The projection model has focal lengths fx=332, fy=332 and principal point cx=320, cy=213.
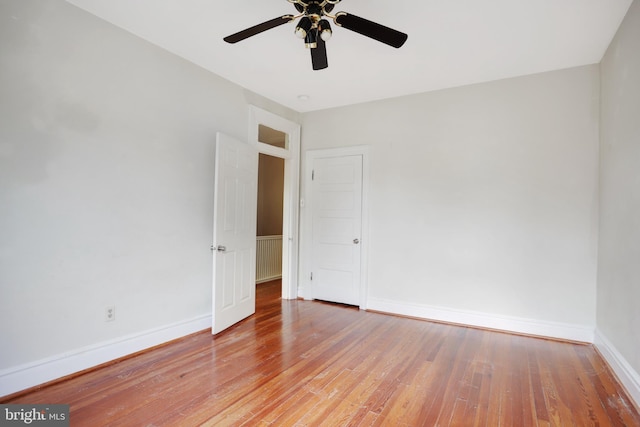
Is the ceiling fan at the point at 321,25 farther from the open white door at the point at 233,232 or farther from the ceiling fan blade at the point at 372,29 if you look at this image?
the open white door at the point at 233,232

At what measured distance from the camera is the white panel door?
4.45 meters

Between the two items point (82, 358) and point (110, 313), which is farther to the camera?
point (110, 313)

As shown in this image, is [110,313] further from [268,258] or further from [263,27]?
[268,258]

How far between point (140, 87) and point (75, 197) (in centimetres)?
110

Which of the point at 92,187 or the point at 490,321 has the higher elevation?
the point at 92,187

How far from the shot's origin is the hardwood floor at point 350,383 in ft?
6.54

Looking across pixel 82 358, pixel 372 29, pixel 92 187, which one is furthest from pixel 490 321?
pixel 92 187

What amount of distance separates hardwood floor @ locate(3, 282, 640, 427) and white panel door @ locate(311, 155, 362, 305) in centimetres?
113

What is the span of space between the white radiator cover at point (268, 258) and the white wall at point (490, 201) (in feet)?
7.42

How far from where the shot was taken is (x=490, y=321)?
3605 mm

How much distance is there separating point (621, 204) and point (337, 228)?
292 cm

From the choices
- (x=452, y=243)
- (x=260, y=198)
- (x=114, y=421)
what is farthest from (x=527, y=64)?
(x=260, y=198)

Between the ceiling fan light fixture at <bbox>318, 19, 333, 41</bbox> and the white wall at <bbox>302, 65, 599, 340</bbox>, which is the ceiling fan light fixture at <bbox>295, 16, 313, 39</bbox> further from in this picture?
the white wall at <bbox>302, 65, 599, 340</bbox>

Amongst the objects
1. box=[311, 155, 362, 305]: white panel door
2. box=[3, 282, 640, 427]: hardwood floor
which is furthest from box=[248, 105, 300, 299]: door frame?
box=[3, 282, 640, 427]: hardwood floor
